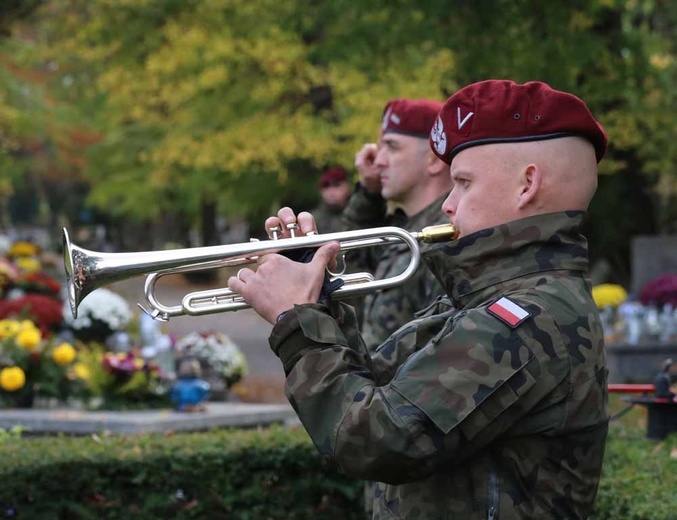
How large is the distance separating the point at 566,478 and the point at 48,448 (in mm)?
3876

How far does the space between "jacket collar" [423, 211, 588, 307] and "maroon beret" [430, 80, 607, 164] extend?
0.19 metres

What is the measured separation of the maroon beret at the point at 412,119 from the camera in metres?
5.20

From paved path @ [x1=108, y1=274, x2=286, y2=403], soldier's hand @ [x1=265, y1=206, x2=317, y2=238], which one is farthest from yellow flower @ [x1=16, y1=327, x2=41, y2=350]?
soldier's hand @ [x1=265, y1=206, x2=317, y2=238]

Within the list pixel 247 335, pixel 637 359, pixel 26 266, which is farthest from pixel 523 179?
pixel 247 335

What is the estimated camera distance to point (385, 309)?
5.04 m

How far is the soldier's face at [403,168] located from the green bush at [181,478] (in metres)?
1.52

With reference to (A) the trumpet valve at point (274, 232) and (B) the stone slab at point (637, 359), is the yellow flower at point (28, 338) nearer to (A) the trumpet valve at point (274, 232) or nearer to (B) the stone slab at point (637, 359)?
(B) the stone slab at point (637, 359)

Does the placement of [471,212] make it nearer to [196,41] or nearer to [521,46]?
[521,46]

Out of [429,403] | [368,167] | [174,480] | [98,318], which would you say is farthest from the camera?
[98,318]

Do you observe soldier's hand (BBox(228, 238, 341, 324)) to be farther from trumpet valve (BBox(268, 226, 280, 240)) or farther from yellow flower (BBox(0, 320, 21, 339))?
yellow flower (BBox(0, 320, 21, 339))

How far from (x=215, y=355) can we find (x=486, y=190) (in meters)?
8.11

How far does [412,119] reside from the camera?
17.2 feet

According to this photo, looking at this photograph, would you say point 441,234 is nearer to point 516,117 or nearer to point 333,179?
point 516,117

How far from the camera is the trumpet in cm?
282
